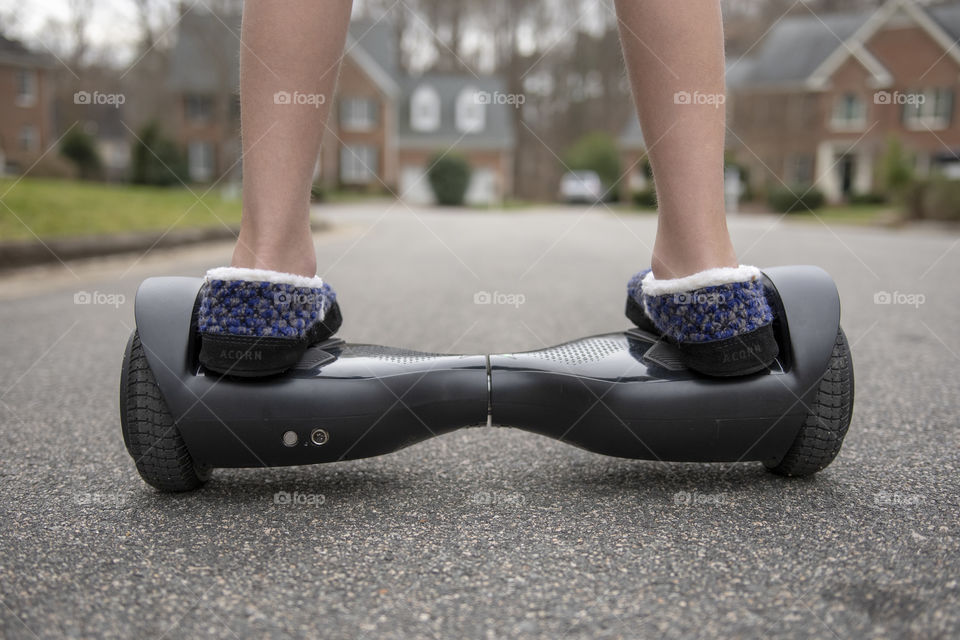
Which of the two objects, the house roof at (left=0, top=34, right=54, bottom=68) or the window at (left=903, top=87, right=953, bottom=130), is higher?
the house roof at (left=0, top=34, right=54, bottom=68)

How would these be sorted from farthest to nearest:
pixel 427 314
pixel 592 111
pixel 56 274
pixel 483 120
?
pixel 592 111, pixel 483 120, pixel 56 274, pixel 427 314

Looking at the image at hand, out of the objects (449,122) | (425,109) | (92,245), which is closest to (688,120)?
(92,245)

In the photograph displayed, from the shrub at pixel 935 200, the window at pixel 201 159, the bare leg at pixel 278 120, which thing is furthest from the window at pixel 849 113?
the bare leg at pixel 278 120

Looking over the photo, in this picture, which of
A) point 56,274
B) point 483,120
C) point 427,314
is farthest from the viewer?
point 483,120

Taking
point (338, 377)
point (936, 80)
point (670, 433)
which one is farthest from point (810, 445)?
point (936, 80)

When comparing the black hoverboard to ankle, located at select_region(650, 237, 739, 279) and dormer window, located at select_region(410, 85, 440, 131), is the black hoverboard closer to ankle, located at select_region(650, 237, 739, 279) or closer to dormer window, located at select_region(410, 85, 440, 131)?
ankle, located at select_region(650, 237, 739, 279)

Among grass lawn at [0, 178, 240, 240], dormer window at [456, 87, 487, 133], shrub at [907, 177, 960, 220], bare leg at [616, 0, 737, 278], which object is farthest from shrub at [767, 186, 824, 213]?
bare leg at [616, 0, 737, 278]

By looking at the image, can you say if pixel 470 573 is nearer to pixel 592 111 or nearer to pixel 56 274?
pixel 56 274

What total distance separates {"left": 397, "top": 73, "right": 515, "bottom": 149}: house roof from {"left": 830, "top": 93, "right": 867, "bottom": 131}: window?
10.5 m

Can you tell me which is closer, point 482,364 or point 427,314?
point 482,364

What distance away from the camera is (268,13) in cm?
102

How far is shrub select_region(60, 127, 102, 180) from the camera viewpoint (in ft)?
74.8

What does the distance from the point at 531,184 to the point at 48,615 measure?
34053 mm

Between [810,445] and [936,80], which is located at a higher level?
[936,80]
